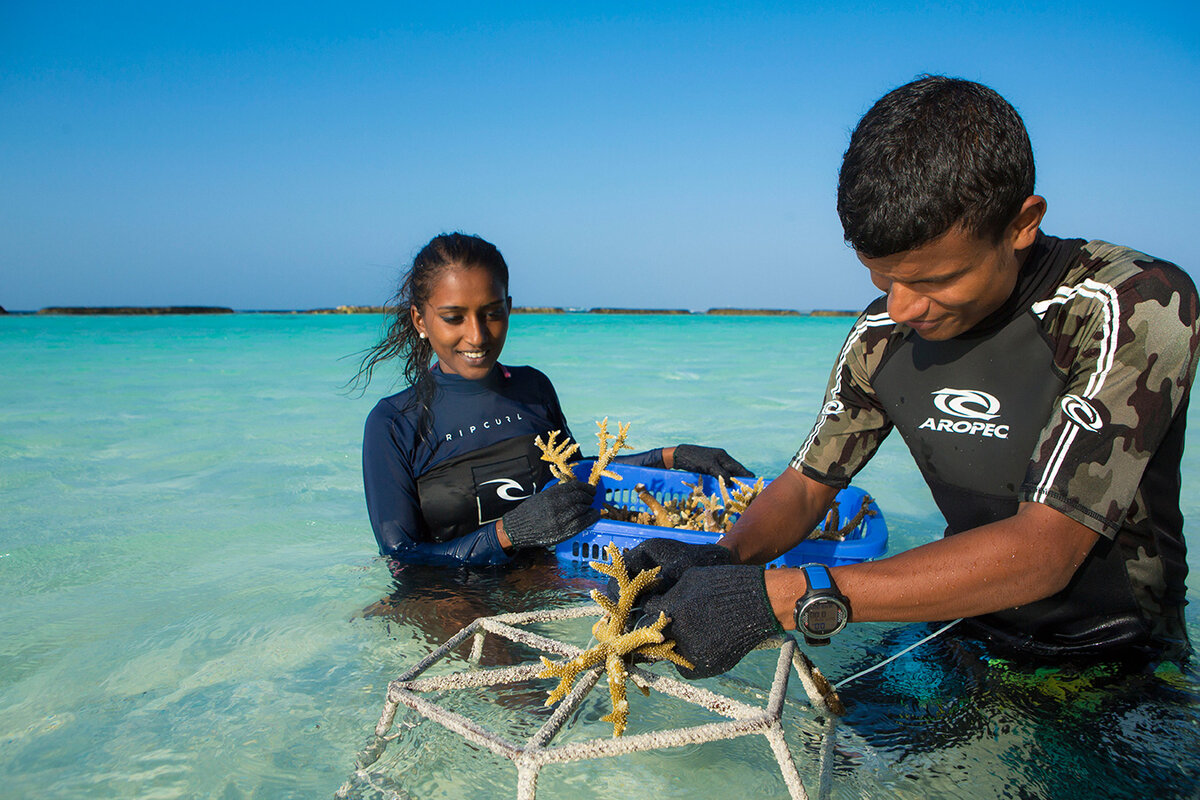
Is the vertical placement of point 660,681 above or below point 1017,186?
below

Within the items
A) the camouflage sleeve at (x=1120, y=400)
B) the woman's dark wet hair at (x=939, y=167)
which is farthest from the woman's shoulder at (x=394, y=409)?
the camouflage sleeve at (x=1120, y=400)

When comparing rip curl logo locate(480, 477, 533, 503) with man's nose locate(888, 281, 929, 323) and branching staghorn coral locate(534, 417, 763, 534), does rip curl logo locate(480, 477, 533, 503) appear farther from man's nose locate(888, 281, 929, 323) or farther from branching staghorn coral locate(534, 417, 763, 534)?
man's nose locate(888, 281, 929, 323)

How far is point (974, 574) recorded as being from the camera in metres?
1.53

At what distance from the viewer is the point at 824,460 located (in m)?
2.27

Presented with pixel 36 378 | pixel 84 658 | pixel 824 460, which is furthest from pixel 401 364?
pixel 36 378

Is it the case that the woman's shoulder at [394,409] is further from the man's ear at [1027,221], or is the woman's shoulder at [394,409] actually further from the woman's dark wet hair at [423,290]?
the man's ear at [1027,221]

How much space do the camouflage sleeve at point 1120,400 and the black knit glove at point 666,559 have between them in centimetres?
71

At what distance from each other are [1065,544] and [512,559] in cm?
200

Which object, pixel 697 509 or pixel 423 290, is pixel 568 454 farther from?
pixel 423 290

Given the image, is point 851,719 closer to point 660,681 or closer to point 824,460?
point 824,460

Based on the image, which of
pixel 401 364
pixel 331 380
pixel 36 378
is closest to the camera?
pixel 401 364

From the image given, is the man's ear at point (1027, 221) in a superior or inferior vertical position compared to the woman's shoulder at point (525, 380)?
superior

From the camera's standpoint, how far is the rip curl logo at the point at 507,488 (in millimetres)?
3234

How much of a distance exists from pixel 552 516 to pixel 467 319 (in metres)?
0.96
